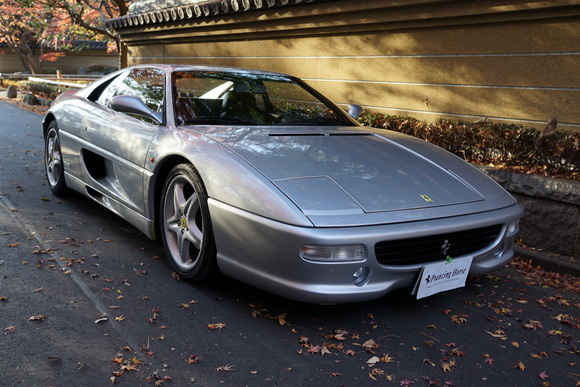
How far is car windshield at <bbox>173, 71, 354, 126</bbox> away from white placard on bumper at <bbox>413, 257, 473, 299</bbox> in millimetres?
1623

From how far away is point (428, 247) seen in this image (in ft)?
A: 10.5

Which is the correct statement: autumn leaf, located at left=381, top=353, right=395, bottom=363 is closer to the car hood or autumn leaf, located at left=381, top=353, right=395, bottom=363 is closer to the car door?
the car hood

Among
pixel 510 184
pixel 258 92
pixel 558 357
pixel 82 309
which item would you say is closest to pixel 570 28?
pixel 510 184

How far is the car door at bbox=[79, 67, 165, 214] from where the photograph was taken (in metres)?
4.14

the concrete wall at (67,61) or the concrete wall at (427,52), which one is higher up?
the concrete wall at (427,52)

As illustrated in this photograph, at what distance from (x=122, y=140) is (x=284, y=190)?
178 centimetres

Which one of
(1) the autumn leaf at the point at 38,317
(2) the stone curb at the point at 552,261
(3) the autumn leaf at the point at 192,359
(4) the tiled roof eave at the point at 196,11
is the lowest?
(2) the stone curb at the point at 552,261

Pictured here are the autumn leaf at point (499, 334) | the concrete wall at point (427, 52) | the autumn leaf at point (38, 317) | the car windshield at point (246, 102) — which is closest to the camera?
the autumn leaf at point (38, 317)

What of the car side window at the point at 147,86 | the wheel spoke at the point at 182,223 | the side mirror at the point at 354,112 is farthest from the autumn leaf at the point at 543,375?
the car side window at the point at 147,86

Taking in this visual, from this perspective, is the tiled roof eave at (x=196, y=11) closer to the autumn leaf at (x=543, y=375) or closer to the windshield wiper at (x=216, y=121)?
the windshield wiper at (x=216, y=121)

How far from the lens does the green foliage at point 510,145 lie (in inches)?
194

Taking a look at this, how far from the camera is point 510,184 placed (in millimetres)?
5082

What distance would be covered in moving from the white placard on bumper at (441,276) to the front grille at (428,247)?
54 millimetres

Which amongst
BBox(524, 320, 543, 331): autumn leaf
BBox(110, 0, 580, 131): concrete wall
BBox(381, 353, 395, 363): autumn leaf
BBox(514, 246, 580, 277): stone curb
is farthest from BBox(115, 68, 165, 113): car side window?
BBox(110, 0, 580, 131): concrete wall
